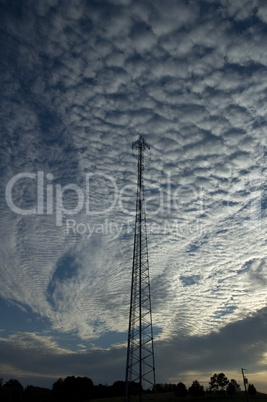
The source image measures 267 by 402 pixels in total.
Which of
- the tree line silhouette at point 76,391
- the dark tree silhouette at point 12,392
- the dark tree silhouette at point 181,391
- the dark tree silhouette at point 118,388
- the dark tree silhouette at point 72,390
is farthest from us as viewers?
the dark tree silhouette at point 118,388

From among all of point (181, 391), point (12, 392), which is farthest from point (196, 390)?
point (12, 392)

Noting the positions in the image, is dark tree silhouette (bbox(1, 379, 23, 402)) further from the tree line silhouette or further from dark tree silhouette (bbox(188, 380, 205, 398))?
dark tree silhouette (bbox(188, 380, 205, 398))

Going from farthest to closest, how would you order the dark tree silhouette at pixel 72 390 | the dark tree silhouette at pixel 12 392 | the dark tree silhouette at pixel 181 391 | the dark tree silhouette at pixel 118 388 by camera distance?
1. the dark tree silhouette at pixel 118 388
2. the dark tree silhouette at pixel 181 391
3. the dark tree silhouette at pixel 72 390
4. the dark tree silhouette at pixel 12 392

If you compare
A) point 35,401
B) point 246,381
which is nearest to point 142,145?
point 246,381

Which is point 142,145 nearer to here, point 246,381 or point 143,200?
point 143,200

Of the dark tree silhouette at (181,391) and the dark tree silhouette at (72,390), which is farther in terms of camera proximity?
the dark tree silhouette at (181,391)

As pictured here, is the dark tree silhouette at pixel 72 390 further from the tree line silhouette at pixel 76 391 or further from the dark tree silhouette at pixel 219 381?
the dark tree silhouette at pixel 219 381

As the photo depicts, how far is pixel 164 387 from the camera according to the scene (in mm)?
172500

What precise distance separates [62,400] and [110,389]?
45313 millimetres

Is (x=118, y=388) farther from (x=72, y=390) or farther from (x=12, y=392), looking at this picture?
(x=12, y=392)

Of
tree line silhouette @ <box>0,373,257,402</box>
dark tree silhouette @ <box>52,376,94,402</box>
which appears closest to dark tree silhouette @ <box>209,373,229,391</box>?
tree line silhouette @ <box>0,373,257,402</box>

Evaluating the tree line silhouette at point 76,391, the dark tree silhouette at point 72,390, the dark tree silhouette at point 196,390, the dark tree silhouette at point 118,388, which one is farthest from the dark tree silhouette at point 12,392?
the dark tree silhouette at point 196,390

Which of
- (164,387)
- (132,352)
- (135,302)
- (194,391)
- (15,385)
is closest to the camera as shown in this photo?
(132,352)

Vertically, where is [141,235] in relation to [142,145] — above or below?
below
